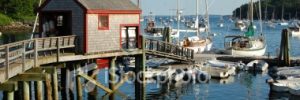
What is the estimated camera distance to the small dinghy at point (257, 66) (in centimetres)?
5261

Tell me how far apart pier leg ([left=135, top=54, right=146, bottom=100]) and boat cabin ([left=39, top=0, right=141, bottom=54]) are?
169 centimetres

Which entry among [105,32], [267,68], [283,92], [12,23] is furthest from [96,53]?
[12,23]

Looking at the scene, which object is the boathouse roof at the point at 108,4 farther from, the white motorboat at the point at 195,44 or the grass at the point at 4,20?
the grass at the point at 4,20

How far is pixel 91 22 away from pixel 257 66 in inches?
943

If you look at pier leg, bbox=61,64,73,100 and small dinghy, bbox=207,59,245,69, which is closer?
pier leg, bbox=61,64,73,100

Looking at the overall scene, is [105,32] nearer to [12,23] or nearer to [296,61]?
[296,61]

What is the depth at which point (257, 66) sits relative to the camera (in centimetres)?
5303

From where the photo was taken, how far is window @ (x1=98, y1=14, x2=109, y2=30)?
33625mm

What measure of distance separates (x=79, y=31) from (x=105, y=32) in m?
1.73

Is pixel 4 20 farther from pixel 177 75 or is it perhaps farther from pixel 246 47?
pixel 177 75

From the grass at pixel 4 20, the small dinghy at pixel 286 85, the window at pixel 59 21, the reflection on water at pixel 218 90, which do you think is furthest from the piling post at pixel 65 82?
the grass at pixel 4 20

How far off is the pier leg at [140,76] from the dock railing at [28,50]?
661cm

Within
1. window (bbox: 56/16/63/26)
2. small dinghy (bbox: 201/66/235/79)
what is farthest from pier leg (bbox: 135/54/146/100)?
small dinghy (bbox: 201/66/235/79)

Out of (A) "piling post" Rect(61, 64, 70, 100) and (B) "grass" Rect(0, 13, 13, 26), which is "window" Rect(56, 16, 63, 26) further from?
(B) "grass" Rect(0, 13, 13, 26)
